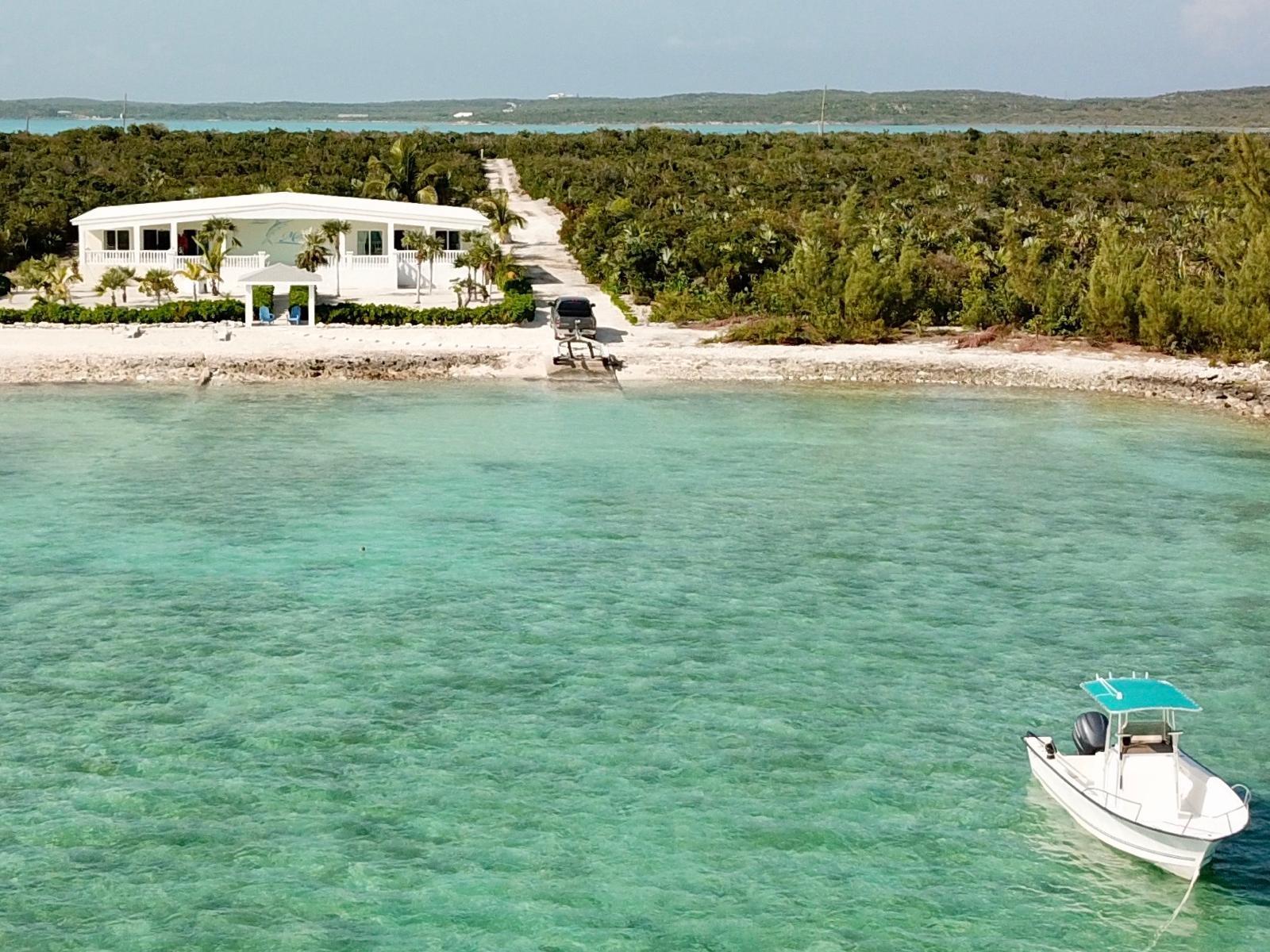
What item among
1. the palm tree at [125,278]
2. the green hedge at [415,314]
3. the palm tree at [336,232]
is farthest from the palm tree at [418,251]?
the palm tree at [125,278]

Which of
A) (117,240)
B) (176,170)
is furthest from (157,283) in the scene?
(176,170)

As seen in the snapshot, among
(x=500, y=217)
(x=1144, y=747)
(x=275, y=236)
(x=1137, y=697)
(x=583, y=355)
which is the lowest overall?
(x=1144, y=747)

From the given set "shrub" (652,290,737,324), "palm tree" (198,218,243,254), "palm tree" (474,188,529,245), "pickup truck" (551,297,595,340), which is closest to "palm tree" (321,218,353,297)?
"palm tree" (198,218,243,254)

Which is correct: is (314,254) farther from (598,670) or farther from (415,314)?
(598,670)

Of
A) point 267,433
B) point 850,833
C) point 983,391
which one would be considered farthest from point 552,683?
point 983,391

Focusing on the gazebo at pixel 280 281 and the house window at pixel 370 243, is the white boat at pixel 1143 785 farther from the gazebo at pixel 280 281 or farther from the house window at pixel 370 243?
the house window at pixel 370 243

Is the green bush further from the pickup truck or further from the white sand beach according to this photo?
the pickup truck
